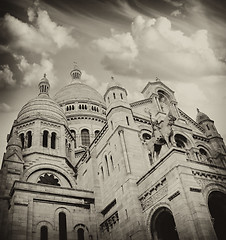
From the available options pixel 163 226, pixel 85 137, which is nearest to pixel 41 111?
pixel 85 137

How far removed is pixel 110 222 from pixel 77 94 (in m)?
32.4

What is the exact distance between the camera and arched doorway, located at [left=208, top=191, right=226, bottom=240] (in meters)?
18.0

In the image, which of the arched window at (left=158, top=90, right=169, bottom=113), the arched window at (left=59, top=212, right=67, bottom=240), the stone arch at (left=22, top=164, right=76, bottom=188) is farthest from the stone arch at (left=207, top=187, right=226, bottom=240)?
the arched window at (left=158, top=90, right=169, bottom=113)

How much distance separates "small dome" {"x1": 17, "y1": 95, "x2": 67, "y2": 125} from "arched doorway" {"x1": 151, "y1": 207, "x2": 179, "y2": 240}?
17621 millimetres

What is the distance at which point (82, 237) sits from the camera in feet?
72.2

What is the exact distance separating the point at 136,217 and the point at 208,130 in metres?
16.8

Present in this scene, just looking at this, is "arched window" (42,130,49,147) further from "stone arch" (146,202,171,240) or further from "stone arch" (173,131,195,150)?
"stone arch" (146,202,171,240)

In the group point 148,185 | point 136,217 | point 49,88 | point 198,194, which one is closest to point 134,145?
point 148,185

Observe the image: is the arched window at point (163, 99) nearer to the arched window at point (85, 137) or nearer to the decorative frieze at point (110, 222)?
the decorative frieze at point (110, 222)

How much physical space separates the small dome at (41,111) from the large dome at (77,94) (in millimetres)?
13871

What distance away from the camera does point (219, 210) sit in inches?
742

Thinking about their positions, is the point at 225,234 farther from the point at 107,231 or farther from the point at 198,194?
the point at 107,231

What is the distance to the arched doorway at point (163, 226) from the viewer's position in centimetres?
1781

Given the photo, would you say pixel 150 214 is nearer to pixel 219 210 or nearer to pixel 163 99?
pixel 219 210
